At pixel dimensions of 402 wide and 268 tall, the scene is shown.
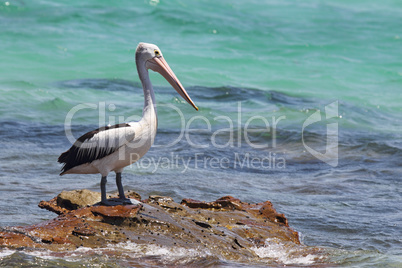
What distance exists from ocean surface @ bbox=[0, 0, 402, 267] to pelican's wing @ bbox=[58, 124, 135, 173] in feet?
3.60

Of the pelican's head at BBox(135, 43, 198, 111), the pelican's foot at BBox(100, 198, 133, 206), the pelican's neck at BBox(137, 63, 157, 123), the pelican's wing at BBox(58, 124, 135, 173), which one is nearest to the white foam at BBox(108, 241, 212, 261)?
the pelican's foot at BBox(100, 198, 133, 206)

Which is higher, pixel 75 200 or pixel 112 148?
pixel 112 148

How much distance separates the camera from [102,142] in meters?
5.86

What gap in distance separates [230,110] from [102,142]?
10.2 meters

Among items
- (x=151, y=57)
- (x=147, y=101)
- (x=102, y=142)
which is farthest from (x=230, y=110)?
(x=102, y=142)

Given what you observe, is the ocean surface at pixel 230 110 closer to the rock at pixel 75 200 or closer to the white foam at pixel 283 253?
the white foam at pixel 283 253

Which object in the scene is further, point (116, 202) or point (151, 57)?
point (151, 57)

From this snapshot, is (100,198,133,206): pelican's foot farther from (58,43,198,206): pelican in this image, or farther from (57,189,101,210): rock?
(57,189,101,210): rock

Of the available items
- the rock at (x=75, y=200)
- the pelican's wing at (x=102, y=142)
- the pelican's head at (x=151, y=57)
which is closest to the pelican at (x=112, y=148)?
the pelican's wing at (x=102, y=142)

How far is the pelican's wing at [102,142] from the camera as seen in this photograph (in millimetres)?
5844

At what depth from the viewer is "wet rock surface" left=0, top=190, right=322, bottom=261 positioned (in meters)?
5.25

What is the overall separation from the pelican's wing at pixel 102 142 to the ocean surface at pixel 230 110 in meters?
1.10

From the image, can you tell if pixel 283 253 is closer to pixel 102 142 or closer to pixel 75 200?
pixel 102 142

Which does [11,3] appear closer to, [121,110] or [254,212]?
[121,110]
